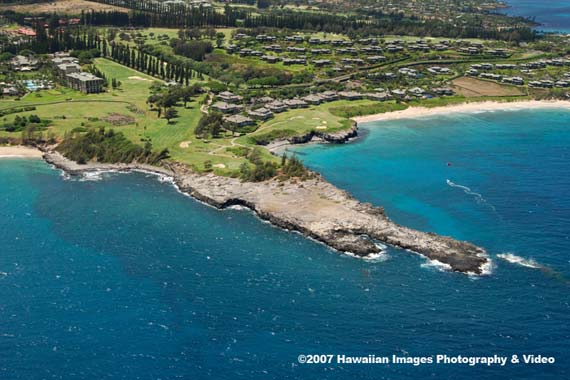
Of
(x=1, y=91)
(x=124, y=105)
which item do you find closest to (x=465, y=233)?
(x=124, y=105)

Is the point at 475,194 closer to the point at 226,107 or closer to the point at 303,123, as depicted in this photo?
the point at 303,123

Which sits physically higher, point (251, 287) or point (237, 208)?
point (237, 208)

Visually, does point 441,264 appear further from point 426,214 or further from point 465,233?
point 426,214

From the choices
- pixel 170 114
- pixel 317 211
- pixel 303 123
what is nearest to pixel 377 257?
pixel 317 211

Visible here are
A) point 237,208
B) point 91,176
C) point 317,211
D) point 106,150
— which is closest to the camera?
point 317,211

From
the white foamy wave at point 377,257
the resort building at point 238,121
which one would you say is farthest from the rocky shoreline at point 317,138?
the white foamy wave at point 377,257

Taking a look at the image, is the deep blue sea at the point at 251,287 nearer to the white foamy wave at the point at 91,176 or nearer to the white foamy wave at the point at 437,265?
the white foamy wave at the point at 437,265

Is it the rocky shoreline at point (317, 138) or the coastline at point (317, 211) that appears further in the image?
the rocky shoreline at point (317, 138)
